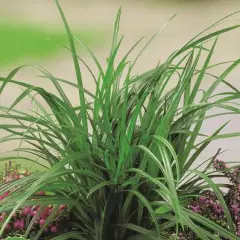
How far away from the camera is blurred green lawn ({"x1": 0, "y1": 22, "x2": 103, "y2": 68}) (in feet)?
12.7

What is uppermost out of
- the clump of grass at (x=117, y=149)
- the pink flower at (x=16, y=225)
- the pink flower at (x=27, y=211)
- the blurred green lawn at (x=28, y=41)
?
the blurred green lawn at (x=28, y=41)

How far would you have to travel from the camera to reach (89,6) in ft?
13.3

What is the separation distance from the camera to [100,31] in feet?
13.1

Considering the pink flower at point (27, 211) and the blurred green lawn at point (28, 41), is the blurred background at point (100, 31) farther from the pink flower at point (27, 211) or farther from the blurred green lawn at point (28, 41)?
the pink flower at point (27, 211)

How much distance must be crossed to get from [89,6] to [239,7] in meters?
0.88

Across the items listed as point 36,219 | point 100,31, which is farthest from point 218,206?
point 100,31

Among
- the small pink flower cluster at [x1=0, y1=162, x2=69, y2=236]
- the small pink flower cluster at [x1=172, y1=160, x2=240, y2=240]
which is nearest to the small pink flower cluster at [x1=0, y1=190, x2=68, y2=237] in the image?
the small pink flower cluster at [x1=0, y1=162, x2=69, y2=236]

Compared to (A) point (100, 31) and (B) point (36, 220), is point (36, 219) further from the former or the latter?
(A) point (100, 31)

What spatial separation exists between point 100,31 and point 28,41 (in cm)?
42

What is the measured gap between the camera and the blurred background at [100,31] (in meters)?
3.86

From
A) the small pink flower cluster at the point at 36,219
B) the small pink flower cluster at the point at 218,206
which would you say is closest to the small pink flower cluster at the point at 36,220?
the small pink flower cluster at the point at 36,219

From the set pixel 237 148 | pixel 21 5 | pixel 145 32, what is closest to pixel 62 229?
pixel 237 148

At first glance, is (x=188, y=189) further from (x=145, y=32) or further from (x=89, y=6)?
(x=89, y=6)

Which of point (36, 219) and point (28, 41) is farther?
point (28, 41)
